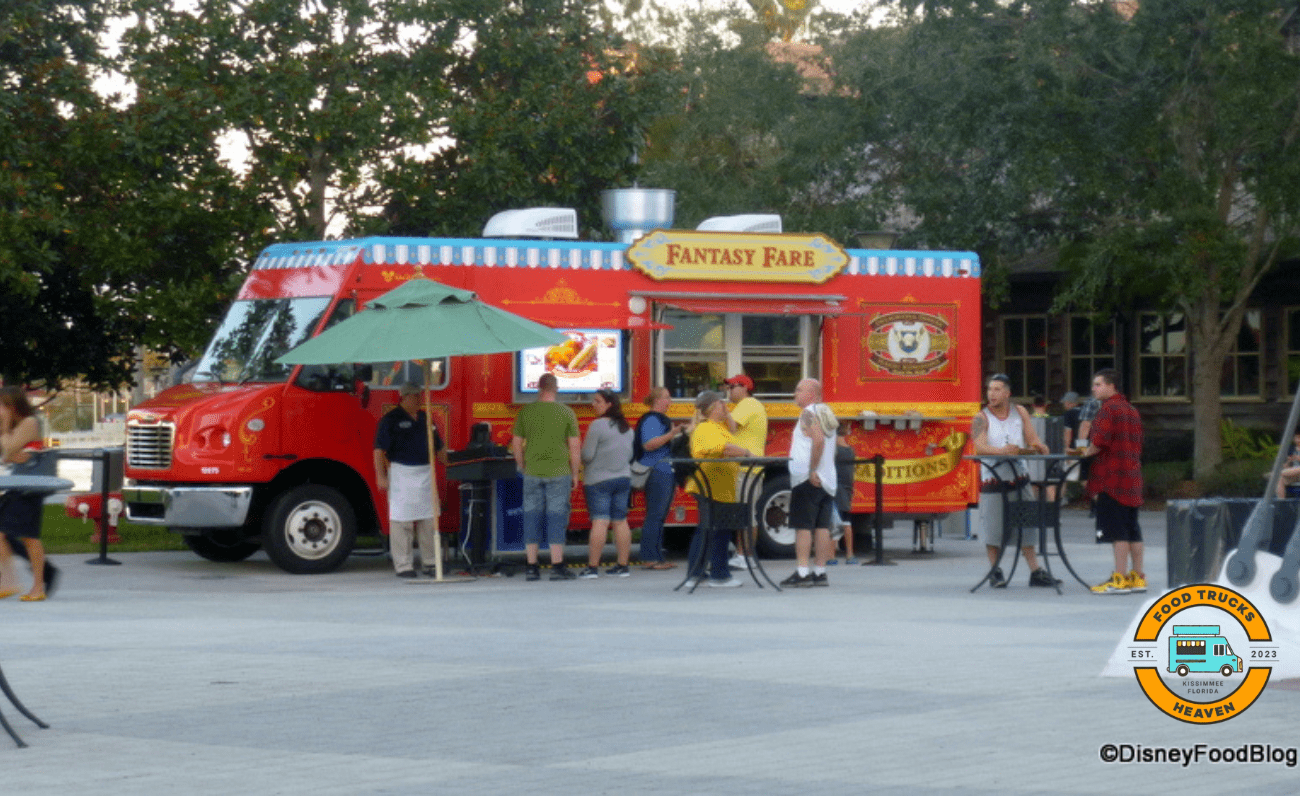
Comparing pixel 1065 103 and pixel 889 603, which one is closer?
pixel 889 603

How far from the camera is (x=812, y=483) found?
16.0 m

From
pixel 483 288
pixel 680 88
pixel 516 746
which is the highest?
pixel 680 88

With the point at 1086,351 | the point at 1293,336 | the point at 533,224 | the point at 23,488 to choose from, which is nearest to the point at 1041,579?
the point at 533,224

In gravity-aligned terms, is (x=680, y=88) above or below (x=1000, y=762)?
above

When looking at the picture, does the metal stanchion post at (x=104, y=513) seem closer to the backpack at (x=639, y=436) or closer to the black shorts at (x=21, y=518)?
the backpack at (x=639, y=436)

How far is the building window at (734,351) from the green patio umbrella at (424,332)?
2.51 meters

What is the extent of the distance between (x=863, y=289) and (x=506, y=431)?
157 inches

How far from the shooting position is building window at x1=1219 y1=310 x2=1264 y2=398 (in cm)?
3569

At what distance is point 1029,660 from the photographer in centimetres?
1073

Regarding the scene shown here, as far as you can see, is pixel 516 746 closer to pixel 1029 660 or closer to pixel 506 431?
pixel 1029 660

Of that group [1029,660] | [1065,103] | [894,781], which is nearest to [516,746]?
[894,781]

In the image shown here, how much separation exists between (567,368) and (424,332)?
2.71m

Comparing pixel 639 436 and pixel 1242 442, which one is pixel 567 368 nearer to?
pixel 639 436

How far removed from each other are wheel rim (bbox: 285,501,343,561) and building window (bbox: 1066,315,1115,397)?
859 inches
